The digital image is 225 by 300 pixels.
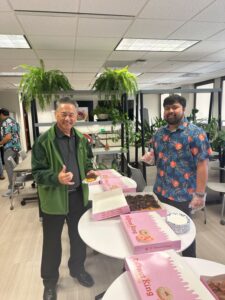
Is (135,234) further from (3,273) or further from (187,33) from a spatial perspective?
(187,33)

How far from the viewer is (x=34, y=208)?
356 cm

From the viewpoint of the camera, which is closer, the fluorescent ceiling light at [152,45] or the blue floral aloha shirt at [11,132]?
the fluorescent ceiling light at [152,45]

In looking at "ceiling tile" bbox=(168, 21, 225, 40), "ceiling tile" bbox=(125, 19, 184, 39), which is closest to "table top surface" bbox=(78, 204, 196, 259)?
"ceiling tile" bbox=(125, 19, 184, 39)

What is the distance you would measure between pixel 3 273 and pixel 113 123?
1992 mm

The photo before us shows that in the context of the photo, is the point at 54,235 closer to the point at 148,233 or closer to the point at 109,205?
the point at 109,205

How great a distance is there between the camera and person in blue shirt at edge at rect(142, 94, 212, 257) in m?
1.63

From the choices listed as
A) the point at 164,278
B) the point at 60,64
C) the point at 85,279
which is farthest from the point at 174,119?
the point at 60,64

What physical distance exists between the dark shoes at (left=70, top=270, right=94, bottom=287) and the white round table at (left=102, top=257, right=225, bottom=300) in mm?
1125

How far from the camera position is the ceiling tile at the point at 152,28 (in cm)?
270

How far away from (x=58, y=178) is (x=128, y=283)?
0.76 m

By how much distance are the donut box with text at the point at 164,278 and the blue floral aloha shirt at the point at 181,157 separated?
2.51ft

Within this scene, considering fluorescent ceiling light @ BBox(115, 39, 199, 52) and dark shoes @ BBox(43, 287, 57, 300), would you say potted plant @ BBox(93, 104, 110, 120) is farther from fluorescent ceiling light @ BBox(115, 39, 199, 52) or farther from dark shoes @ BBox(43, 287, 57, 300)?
dark shoes @ BBox(43, 287, 57, 300)

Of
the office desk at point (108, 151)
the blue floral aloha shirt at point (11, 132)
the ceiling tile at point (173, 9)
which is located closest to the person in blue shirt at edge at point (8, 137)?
the blue floral aloha shirt at point (11, 132)

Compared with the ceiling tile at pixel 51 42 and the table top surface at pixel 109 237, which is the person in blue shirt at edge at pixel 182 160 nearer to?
the table top surface at pixel 109 237
